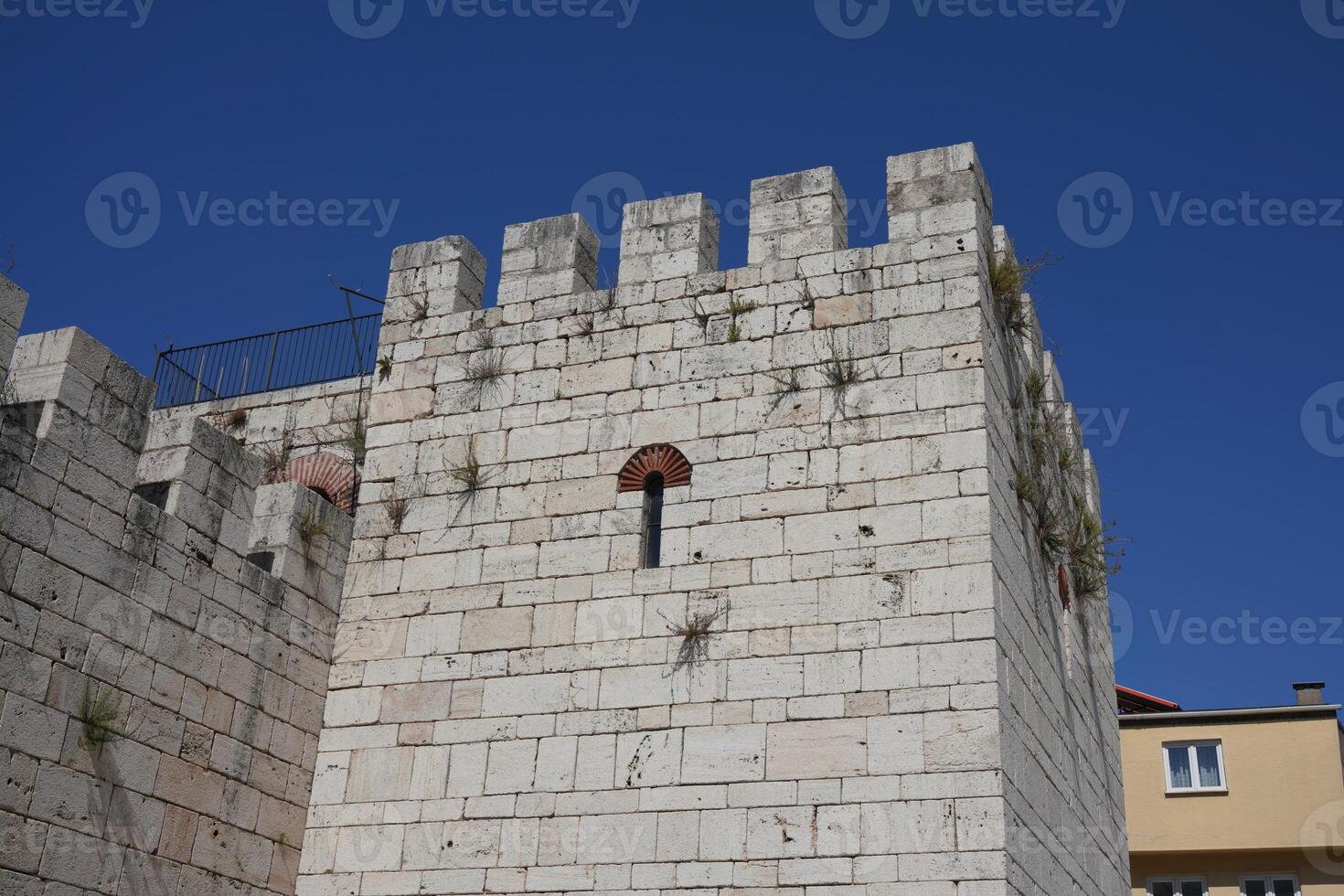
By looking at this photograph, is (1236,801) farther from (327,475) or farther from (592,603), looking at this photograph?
(327,475)

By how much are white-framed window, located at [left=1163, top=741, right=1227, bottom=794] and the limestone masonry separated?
10.8 meters

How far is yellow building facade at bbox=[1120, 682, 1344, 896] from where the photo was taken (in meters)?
19.8

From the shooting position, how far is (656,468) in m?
9.48

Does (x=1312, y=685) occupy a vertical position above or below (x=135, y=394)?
above

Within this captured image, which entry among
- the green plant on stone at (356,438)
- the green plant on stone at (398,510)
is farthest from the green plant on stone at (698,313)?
the green plant on stone at (356,438)

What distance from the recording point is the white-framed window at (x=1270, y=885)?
789 inches

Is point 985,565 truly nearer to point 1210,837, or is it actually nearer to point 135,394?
point 135,394

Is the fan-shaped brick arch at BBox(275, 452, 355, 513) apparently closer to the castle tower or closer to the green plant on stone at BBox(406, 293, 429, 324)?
the castle tower

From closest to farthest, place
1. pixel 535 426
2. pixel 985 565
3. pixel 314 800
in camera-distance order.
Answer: pixel 985 565 < pixel 314 800 < pixel 535 426

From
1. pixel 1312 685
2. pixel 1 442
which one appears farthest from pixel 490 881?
pixel 1312 685

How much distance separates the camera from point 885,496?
8.73m

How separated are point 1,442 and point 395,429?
3.29 m

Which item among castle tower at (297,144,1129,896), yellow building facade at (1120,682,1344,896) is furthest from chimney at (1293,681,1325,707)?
castle tower at (297,144,1129,896)

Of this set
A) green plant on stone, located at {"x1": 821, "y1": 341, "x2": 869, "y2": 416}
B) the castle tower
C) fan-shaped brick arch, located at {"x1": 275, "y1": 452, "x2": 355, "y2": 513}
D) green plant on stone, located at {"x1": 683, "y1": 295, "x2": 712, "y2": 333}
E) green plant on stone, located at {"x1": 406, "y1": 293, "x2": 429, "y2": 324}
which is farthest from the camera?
fan-shaped brick arch, located at {"x1": 275, "y1": 452, "x2": 355, "y2": 513}
